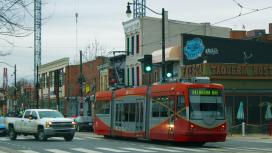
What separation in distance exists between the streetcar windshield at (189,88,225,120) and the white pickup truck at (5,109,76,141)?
8677 millimetres

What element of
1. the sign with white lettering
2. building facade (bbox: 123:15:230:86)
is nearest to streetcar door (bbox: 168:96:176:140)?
the sign with white lettering

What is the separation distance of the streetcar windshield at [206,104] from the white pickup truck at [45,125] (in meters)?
8.68

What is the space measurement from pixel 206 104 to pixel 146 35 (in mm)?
31041

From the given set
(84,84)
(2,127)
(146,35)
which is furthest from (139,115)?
(84,84)

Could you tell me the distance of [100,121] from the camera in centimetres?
3791

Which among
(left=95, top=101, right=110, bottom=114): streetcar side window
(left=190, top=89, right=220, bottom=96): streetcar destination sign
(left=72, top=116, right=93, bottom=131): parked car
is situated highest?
(left=190, top=89, right=220, bottom=96): streetcar destination sign

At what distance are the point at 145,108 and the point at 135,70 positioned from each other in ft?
92.1

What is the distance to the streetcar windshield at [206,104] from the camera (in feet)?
92.9

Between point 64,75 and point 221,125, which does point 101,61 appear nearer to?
point 64,75

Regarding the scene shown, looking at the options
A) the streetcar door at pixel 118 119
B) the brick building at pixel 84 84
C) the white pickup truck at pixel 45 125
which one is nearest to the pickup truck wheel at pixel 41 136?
the white pickup truck at pixel 45 125

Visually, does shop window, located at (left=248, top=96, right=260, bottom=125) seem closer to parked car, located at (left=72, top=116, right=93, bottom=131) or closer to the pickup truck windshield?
parked car, located at (left=72, top=116, right=93, bottom=131)

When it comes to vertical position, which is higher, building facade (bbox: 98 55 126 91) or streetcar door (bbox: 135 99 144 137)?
building facade (bbox: 98 55 126 91)

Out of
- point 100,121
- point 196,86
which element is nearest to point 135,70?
point 100,121

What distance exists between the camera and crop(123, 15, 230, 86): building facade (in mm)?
58875
